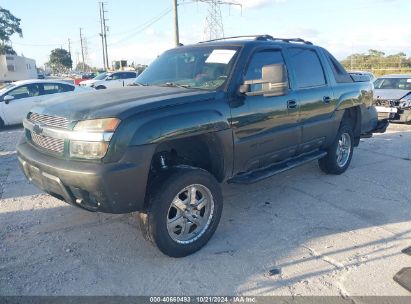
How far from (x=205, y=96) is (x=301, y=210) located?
1975 mm

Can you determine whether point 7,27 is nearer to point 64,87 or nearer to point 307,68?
point 64,87

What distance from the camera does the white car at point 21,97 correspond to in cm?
1119

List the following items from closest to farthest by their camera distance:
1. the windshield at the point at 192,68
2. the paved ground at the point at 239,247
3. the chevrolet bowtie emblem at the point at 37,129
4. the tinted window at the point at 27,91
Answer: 1. the paved ground at the point at 239,247
2. the chevrolet bowtie emblem at the point at 37,129
3. the windshield at the point at 192,68
4. the tinted window at the point at 27,91

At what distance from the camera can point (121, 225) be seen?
422cm

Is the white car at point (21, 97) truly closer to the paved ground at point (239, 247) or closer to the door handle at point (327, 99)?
the paved ground at point (239, 247)

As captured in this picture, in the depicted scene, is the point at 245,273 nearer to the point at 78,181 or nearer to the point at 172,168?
the point at 172,168

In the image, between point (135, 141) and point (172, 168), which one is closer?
point (135, 141)

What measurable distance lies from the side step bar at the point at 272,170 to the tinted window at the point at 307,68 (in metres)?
0.95

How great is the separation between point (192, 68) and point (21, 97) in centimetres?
888

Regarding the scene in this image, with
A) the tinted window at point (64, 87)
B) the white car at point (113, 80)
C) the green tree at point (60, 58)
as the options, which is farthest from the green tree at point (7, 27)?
the tinted window at point (64, 87)

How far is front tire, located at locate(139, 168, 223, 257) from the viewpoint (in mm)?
3314

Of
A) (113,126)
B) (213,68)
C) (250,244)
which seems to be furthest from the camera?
(213,68)

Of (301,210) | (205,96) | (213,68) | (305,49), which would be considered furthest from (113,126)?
(305,49)

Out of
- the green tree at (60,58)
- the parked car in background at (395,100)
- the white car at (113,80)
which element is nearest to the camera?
the parked car in background at (395,100)
